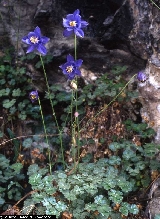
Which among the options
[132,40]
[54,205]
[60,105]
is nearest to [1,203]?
[54,205]

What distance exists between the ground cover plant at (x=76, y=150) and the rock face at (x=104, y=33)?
0.12 metres

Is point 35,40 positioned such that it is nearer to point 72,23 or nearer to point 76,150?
point 72,23

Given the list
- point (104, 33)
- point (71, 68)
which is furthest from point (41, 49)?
point (104, 33)

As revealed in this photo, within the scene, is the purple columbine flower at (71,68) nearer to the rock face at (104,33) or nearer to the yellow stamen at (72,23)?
the yellow stamen at (72,23)

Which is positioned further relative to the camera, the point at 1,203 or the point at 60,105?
the point at 60,105

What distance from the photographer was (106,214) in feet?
8.32

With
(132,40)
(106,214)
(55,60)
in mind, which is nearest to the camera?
(106,214)

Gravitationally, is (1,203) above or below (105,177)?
below

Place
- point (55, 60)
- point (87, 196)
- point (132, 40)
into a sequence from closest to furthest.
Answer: point (87, 196) → point (132, 40) → point (55, 60)

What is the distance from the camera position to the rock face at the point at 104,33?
3115mm

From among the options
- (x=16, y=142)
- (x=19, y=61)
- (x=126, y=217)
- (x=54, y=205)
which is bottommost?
(x=126, y=217)

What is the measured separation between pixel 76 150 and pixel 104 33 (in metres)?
1.03

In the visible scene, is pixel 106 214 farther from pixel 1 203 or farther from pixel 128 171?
pixel 1 203

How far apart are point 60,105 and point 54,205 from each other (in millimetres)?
1278
